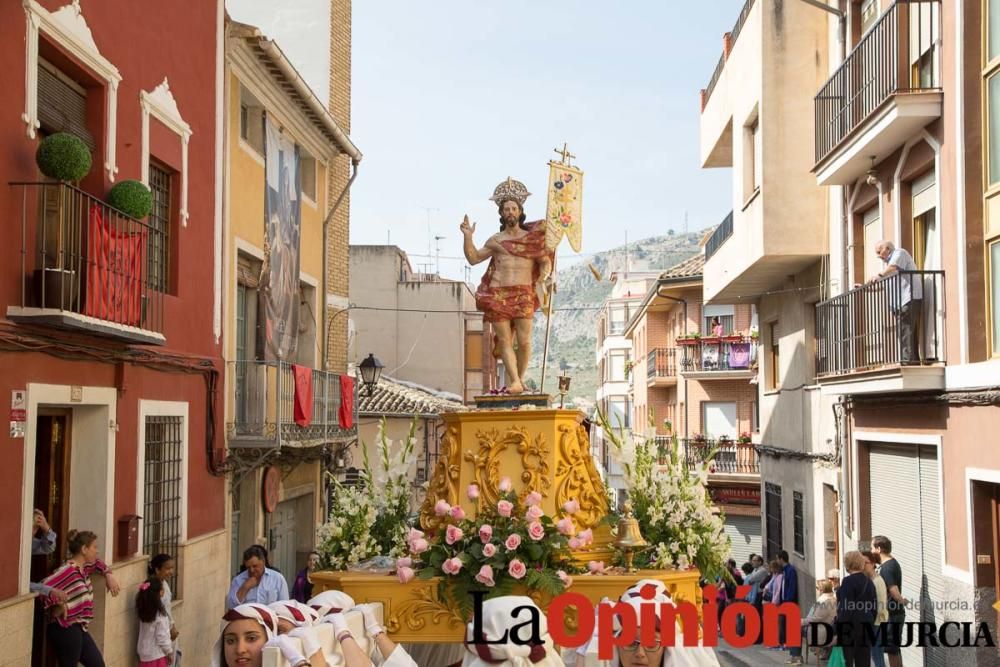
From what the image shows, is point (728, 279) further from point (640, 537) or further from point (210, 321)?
point (640, 537)

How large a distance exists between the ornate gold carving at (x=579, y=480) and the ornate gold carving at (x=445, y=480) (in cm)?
84

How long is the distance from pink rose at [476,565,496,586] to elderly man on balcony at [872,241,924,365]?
6432 millimetres

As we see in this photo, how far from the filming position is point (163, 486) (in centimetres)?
1275

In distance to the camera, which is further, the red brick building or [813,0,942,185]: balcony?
[813,0,942,185]: balcony

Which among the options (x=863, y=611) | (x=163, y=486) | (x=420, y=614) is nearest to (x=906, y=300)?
(x=863, y=611)

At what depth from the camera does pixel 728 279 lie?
2066 centimetres

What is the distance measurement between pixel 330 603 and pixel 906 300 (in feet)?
26.6

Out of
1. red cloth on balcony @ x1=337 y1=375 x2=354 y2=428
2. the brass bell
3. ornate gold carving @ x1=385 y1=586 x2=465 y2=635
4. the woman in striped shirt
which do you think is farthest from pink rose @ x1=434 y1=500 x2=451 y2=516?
red cloth on balcony @ x1=337 y1=375 x2=354 y2=428

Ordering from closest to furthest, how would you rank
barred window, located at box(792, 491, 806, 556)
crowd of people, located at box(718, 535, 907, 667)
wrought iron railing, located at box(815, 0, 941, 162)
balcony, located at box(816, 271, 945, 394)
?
1. crowd of people, located at box(718, 535, 907, 667)
2. balcony, located at box(816, 271, 945, 394)
3. wrought iron railing, located at box(815, 0, 941, 162)
4. barred window, located at box(792, 491, 806, 556)

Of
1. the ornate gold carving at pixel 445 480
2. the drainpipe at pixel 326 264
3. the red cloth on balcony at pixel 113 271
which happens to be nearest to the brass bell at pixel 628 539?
the ornate gold carving at pixel 445 480

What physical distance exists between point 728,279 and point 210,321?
10.1m

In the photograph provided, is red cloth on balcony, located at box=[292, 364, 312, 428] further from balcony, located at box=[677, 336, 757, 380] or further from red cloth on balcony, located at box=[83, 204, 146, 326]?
balcony, located at box=[677, 336, 757, 380]

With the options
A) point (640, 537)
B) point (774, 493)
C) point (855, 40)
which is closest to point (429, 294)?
point (774, 493)

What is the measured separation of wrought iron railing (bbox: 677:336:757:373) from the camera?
3356cm
